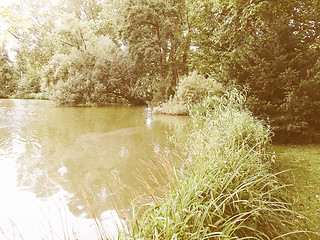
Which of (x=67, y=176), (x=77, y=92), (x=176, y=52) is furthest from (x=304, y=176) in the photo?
(x=77, y=92)

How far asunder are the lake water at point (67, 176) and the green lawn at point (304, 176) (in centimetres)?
238

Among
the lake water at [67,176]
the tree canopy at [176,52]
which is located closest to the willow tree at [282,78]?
the tree canopy at [176,52]

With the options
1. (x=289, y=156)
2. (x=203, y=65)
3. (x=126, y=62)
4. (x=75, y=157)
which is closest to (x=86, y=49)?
(x=126, y=62)

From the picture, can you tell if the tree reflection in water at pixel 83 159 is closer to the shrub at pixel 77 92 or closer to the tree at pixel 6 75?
the shrub at pixel 77 92

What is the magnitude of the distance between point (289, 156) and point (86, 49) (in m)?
18.3

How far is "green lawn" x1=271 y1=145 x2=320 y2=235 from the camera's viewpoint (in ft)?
8.55

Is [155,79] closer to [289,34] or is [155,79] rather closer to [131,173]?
[289,34]

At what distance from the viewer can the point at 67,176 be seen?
4.14 m

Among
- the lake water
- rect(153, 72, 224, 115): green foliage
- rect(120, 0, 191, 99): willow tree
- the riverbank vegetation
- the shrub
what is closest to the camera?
the riverbank vegetation

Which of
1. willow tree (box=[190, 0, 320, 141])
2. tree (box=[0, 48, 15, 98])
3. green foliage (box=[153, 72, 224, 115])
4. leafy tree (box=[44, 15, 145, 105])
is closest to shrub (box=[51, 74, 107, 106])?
leafy tree (box=[44, 15, 145, 105])

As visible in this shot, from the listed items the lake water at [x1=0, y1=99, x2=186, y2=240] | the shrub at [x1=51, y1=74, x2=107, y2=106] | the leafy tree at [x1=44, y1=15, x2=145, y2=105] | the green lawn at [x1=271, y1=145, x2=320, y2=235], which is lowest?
the lake water at [x1=0, y1=99, x2=186, y2=240]

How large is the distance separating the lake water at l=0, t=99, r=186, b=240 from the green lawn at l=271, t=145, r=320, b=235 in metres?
2.38

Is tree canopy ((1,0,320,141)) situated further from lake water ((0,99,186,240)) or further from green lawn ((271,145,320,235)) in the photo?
lake water ((0,99,186,240))

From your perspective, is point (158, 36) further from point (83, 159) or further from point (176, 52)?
point (83, 159)
